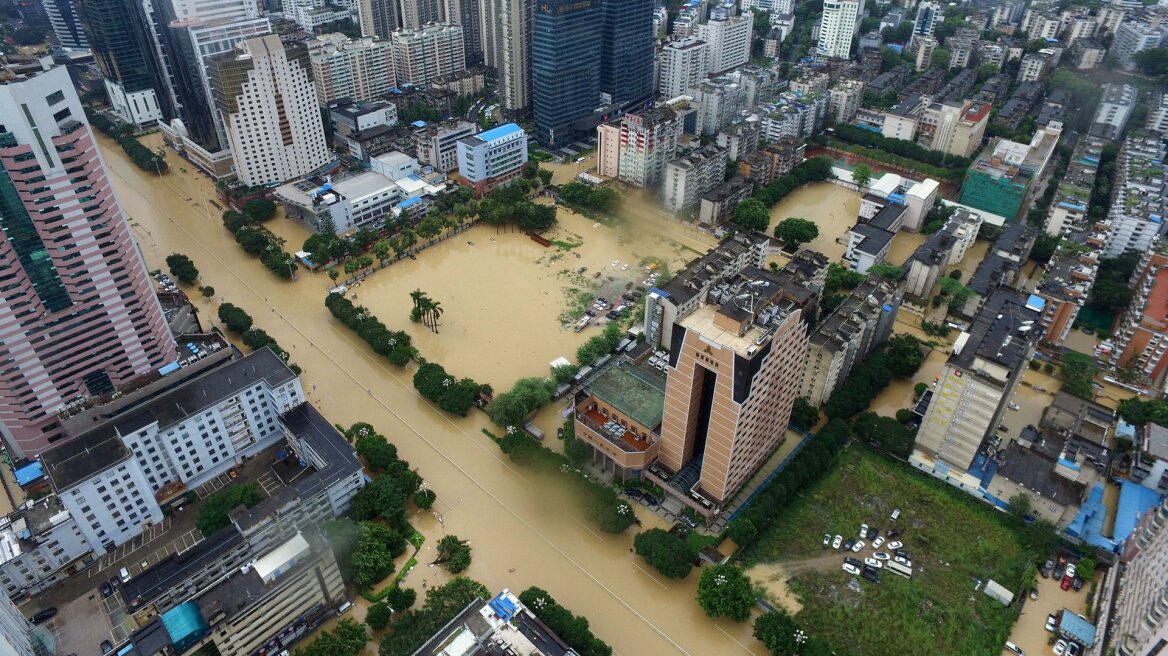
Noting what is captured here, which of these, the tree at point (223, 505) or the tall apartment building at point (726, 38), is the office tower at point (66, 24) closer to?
the tall apartment building at point (726, 38)

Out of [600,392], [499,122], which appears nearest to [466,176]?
[499,122]

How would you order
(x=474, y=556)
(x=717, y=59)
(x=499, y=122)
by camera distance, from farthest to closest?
(x=717, y=59) → (x=499, y=122) → (x=474, y=556)

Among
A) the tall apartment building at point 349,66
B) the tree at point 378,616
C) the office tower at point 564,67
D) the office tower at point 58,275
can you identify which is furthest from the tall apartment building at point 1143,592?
the tall apartment building at point 349,66

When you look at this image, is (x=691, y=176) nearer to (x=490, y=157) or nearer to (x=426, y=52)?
(x=490, y=157)

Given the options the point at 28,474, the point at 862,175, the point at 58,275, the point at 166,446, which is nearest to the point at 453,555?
the point at 166,446

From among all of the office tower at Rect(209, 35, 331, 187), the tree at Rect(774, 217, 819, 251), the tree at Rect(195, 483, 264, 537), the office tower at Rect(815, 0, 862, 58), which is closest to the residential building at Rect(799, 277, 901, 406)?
the tree at Rect(774, 217, 819, 251)

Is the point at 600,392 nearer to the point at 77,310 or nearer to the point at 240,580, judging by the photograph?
the point at 240,580
